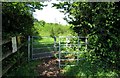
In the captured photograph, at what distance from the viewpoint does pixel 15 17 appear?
801 centimetres

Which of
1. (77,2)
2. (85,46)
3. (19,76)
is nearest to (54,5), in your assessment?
(77,2)

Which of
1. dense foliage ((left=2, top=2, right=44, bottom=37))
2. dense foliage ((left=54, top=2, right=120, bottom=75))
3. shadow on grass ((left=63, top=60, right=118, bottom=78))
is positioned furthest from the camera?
dense foliage ((left=54, top=2, right=120, bottom=75))

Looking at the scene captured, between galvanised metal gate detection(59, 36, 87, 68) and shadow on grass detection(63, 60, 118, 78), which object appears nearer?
shadow on grass detection(63, 60, 118, 78)

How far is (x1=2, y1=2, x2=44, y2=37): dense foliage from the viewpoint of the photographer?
6.93 m

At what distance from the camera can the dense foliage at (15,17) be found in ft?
22.7

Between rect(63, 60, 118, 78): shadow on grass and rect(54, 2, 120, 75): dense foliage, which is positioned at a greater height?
rect(54, 2, 120, 75): dense foliage

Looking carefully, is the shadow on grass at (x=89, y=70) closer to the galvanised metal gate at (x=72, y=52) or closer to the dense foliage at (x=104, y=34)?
the dense foliage at (x=104, y=34)

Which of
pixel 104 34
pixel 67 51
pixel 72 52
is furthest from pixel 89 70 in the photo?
pixel 67 51

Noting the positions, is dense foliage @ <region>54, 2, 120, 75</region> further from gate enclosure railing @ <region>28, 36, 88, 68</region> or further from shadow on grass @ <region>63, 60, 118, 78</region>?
gate enclosure railing @ <region>28, 36, 88, 68</region>

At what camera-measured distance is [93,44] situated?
9.02m

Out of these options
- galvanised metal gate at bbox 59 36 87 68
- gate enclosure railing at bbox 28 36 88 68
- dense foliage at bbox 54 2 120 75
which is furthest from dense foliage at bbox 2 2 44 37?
dense foliage at bbox 54 2 120 75

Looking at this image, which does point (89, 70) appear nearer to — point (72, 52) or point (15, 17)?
point (72, 52)

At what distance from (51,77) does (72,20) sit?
432cm

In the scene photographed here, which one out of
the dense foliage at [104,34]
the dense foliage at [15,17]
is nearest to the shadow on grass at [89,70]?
the dense foliage at [104,34]
